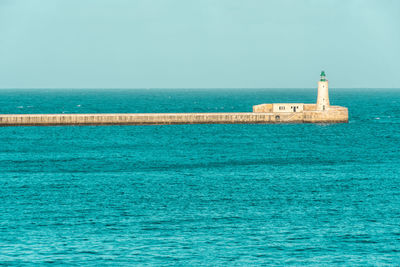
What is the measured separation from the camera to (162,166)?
70875mm

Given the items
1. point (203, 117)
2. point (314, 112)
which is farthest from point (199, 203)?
point (314, 112)

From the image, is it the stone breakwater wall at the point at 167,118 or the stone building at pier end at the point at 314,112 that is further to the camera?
the stone building at pier end at the point at 314,112

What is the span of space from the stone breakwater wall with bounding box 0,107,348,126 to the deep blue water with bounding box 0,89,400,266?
1042 inches

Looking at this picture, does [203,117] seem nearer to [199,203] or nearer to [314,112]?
[314,112]

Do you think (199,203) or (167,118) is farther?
Result: (167,118)

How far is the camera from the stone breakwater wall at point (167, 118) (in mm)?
120250

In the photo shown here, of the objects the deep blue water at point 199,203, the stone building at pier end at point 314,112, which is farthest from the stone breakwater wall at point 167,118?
the deep blue water at point 199,203

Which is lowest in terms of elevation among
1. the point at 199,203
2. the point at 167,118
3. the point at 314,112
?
the point at 199,203

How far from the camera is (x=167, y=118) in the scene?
404 ft

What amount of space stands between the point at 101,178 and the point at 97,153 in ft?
70.4

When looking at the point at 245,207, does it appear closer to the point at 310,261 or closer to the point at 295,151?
the point at 310,261

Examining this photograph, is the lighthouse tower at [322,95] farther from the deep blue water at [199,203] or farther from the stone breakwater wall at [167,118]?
the deep blue water at [199,203]

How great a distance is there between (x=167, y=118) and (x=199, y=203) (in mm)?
73681

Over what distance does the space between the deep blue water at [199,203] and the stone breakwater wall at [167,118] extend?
86.9 feet
